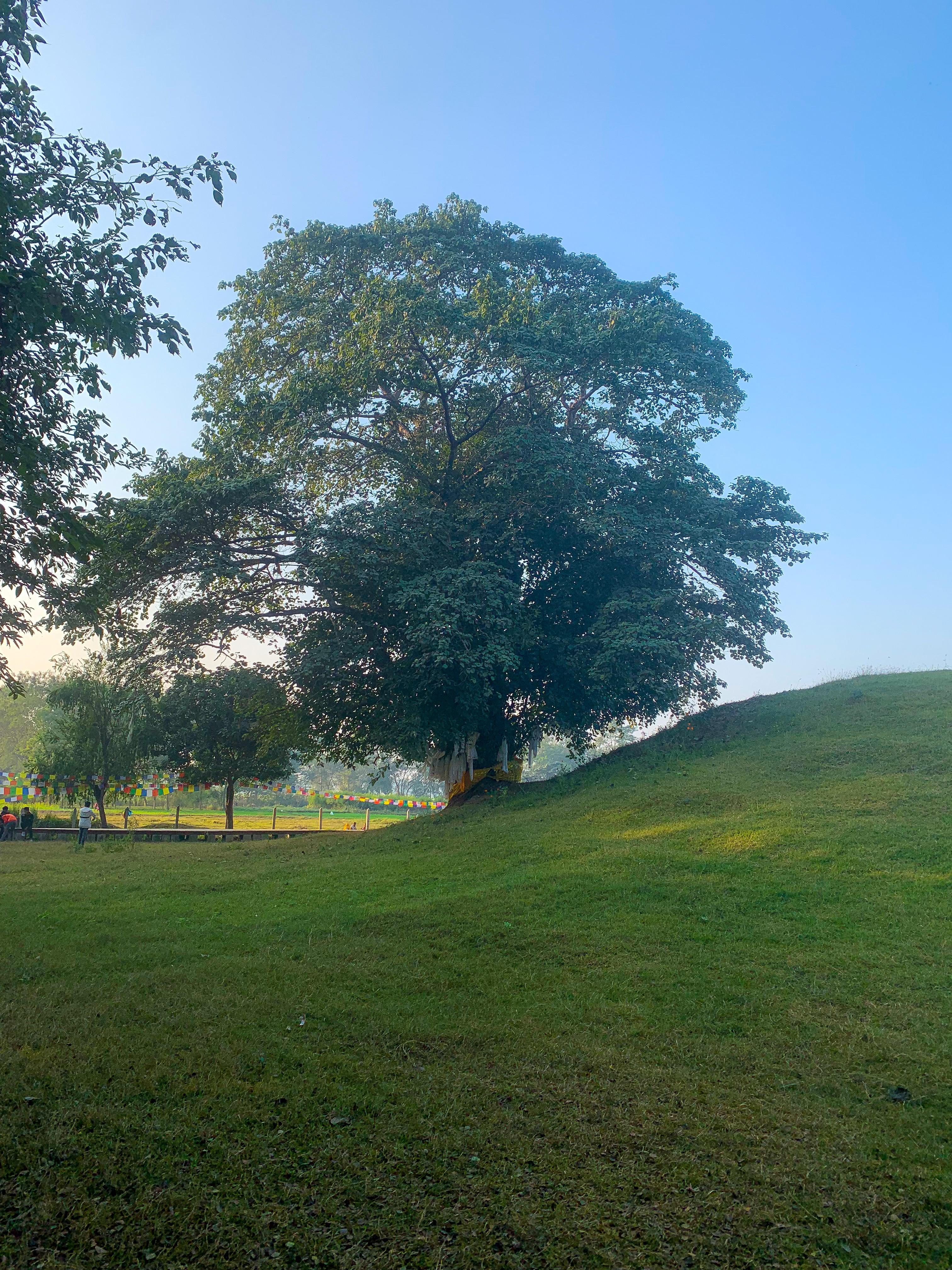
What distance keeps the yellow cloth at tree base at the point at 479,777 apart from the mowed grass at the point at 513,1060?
29.0 ft

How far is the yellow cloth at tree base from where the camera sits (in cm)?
2317

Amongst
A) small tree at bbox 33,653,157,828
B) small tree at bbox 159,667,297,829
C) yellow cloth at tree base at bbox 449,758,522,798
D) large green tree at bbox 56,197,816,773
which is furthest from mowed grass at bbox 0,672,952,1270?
small tree at bbox 33,653,157,828

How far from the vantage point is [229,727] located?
32.7m

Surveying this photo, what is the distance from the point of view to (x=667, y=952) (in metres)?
9.06

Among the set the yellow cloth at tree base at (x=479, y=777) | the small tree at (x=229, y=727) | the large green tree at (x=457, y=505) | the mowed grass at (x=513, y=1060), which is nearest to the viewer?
the mowed grass at (x=513, y=1060)

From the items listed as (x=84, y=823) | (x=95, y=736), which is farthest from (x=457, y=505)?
(x=95, y=736)

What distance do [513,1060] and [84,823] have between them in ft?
70.4

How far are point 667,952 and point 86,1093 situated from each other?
5.84 metres

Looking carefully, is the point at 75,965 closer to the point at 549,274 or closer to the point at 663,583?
the point at 663,583

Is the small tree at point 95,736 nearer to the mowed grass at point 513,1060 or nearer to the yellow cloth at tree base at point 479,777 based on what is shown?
the yellow cloth at tree base at point 479,777

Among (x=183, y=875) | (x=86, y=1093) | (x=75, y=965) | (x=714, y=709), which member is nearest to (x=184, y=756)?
(x=183, y=875)

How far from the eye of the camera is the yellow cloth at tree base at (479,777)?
23.2 meters

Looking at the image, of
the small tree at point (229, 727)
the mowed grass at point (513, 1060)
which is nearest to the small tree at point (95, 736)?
the small tree at point (229, 727)

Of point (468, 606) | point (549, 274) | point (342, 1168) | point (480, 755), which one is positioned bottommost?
point (342, 1168)
